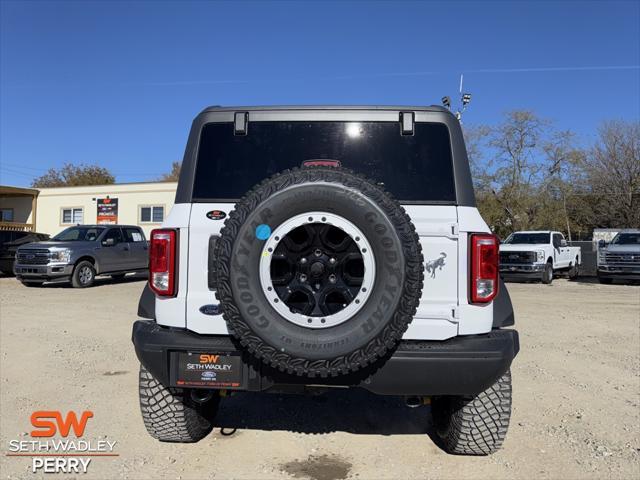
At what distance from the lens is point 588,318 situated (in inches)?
371

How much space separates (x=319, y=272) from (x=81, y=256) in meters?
12.9

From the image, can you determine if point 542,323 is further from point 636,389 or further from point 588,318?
point 636,389

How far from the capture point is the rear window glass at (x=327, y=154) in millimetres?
2982

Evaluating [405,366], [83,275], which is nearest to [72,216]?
[83,275]

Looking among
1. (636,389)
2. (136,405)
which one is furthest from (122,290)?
(636,389)

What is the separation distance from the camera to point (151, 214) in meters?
27.1

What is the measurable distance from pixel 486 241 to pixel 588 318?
314 inches

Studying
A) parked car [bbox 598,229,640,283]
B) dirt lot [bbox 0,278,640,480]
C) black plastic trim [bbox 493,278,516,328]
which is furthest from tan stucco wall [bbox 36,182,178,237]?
black plastic trim [bbox 493,278,516,328]

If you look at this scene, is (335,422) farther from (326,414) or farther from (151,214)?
(151,214)

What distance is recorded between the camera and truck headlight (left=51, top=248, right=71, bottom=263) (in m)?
13.3

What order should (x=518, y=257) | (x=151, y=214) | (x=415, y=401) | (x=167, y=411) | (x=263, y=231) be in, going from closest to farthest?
(x=263, y=231) < (x=415, y=401) < (x=167, y=411) < (x=518, y=257) < (x=151, y=214)

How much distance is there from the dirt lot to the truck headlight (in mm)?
6663

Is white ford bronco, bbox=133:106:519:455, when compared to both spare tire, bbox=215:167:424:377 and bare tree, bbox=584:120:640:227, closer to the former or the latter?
spare tire, bbox=215:167:424:377

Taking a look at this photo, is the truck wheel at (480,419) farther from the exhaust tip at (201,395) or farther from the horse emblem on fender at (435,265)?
the exhaust tip at (201,395)
